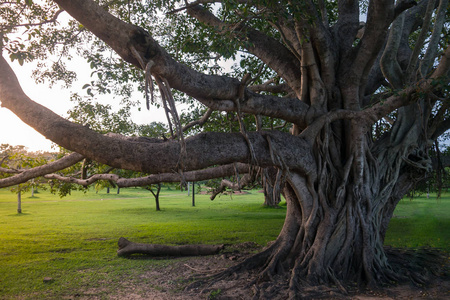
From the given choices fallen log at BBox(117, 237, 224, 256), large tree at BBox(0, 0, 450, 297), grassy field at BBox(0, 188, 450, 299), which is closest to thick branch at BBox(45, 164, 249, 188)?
large tree at BBox(0, 0, 450, 297)

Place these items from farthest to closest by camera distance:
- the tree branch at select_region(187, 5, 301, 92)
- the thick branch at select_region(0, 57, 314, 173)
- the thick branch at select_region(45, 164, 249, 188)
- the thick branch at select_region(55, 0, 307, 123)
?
the thick branch at select_region(45, 164, 249, 188)
the tree branch at select_region(187, 5, 301, 92)
the thick branch at select_region(0, 57, 314, 173)
the thick branch at select_region(55, 0, 307, 123)

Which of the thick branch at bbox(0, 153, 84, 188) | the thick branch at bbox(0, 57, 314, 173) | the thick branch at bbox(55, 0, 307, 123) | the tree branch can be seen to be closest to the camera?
the thick branch at bbox(55, 0, 307, 123)

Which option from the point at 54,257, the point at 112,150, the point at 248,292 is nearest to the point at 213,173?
the point at 248,292

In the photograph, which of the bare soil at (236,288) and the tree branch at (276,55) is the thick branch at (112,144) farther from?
the tree branch at (276,55)

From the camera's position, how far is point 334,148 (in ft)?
21.5

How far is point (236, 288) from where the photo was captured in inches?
217

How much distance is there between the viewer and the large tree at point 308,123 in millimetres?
4543

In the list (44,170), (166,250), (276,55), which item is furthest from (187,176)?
(276,55)

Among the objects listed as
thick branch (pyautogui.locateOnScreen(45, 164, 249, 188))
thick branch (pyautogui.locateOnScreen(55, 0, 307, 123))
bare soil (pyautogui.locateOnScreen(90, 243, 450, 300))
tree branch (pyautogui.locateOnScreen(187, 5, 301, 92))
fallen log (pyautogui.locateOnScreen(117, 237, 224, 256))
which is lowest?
bare soil (pyautogui.locateOnScreen(90, 243, 450, 300))

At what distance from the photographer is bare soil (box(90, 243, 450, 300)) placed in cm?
511

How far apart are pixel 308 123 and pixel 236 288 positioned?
3.21 meters

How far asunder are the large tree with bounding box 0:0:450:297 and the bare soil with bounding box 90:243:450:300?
0.29 meters

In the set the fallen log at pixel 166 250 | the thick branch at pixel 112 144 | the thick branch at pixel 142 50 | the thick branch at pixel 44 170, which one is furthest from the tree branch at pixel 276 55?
the fallen log at pixel 166 250

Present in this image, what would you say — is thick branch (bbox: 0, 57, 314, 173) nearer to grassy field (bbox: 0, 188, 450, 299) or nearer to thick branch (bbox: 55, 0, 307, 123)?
thick branch (bbox: 55, 0, 307, 123)
